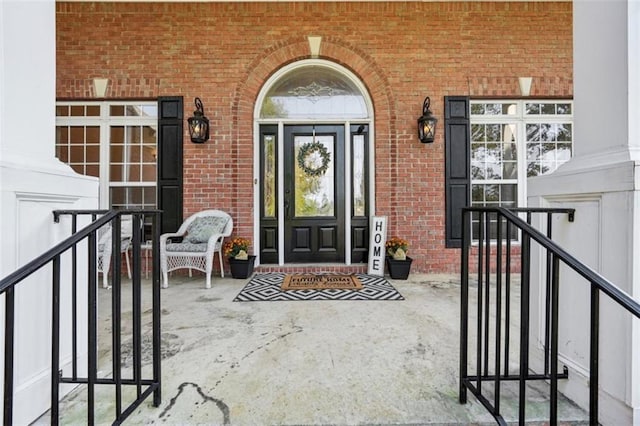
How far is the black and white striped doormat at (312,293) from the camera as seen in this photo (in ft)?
10.1

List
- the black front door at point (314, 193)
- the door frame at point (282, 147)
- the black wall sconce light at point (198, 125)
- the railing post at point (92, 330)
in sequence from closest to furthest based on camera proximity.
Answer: the railing post at point (92, 330)
the black wall sconce light at point (198, 125)
the door frame at point (282, 147)
the black front door at point (314, 193)

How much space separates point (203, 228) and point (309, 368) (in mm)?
2674

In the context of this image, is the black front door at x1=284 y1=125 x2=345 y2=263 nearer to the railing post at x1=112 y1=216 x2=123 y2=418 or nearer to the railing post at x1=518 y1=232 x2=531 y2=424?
the railing post at x1=112 y1=216 x2=123 y2=418

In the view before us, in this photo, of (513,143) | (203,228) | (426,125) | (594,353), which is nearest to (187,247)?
(203,228)

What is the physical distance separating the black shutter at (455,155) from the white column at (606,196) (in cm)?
267

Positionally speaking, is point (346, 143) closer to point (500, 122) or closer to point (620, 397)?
point (500, 122)

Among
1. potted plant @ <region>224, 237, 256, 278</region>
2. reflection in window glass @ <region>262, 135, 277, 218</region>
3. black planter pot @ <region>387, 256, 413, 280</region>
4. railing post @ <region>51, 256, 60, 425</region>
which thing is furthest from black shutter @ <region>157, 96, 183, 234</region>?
railing post @ <region>51, 256, 60, 425</region>

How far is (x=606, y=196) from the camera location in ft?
4.21

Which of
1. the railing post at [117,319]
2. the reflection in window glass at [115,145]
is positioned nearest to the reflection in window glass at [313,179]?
the reflection in window glass at [115,145]

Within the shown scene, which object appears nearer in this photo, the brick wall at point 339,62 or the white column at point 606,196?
the white column at point 606,196

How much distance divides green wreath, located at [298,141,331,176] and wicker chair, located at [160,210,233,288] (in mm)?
1209

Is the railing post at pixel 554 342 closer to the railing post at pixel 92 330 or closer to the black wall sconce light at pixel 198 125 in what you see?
the railing post at pixel 92 330

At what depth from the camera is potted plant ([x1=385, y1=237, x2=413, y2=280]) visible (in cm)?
387

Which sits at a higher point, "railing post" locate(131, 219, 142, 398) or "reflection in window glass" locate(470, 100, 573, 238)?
"reflection in window glass" locate(470, 100, 573, 238)
